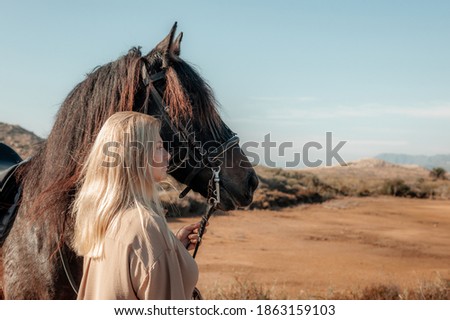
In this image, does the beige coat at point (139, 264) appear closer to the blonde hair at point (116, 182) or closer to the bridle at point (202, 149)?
the blonde hair at point (116, 182)

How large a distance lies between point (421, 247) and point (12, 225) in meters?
13.1

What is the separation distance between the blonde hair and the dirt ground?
5.57 metres

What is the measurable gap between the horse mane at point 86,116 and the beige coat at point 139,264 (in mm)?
1001

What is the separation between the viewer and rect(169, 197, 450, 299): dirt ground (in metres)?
9.63

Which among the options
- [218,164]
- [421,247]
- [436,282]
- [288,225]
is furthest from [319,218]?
[218,164]

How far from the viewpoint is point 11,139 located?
28.8m

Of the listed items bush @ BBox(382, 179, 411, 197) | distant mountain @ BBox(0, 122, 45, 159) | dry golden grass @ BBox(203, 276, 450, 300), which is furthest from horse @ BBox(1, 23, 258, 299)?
bush @ BBox(382, 179, 411, 197)

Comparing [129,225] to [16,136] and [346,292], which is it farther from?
[16,136]

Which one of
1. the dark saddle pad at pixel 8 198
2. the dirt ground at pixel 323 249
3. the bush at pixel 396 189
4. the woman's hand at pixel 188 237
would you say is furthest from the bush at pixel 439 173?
the dark saddle pad at pixel 8 198

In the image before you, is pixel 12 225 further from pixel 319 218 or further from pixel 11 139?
pixel 11 139

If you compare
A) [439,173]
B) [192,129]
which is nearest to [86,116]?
[192,129]

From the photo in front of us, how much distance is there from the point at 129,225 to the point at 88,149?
1.14 metres

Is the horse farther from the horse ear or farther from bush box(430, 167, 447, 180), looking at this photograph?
bush box(430, 167, 447, 180)

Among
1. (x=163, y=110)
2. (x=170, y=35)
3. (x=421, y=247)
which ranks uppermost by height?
(x=170, y=35)
